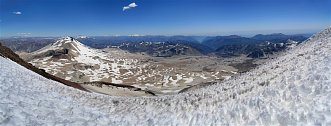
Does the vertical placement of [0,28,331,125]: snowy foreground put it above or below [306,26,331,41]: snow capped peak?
below

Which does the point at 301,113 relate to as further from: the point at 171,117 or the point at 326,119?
the point at 171,117

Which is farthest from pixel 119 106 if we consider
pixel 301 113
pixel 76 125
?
pixel 301 113

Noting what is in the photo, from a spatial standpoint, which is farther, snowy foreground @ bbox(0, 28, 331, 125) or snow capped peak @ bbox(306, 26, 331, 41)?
snow capped peak @ bbox(306, 26, 331, 41)

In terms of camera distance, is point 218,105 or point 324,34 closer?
point 218,105

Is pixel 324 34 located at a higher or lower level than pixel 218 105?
higher

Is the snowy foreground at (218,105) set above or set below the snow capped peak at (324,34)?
below

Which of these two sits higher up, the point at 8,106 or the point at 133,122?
the point at 8,106

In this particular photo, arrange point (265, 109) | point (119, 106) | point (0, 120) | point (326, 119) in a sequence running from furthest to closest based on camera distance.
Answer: point (119, 106), point (265, 109), point (0, 120), point (326, 119)

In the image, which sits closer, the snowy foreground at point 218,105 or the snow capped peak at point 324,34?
the snowy foreground at point 218,105
